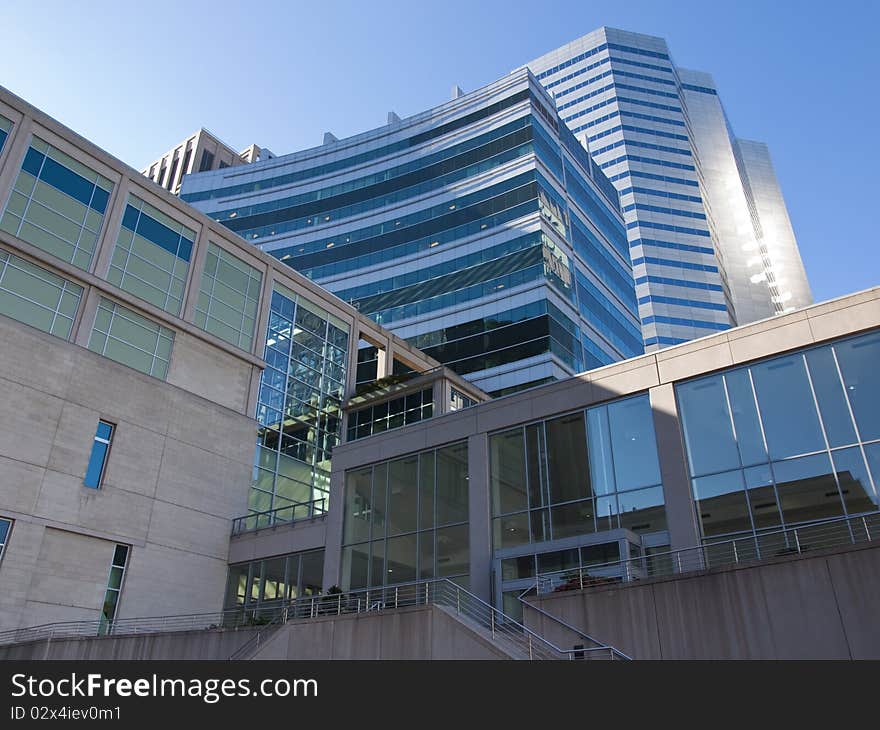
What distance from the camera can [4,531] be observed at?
26641 millimetres

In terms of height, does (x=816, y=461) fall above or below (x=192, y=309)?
below

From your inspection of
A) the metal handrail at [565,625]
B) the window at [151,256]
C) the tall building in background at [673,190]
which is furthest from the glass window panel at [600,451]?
the tall building in background at [673,190]

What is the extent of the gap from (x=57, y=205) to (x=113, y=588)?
1695 cm

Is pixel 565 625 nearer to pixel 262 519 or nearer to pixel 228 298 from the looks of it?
pixel 262 519

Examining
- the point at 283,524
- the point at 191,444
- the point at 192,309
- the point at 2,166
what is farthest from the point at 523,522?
the point at 2,166

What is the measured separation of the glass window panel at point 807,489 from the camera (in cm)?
1791

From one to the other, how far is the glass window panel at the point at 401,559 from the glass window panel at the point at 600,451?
714 centimetres

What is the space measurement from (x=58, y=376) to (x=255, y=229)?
4825 cm

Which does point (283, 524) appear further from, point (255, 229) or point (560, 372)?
point (255, 229)

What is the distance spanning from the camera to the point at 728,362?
20703 mm

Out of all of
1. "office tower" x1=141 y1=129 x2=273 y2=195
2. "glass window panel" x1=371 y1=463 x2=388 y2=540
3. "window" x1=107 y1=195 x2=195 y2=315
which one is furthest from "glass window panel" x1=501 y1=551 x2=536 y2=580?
"office tower" x1=141 y1=129 x2=273 y2=195

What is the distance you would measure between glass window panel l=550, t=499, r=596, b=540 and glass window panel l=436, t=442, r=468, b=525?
3.48 metres

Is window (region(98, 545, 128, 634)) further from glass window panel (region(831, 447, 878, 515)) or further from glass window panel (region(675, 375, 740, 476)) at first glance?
glass window panel (region(831, 447, 878, 515))

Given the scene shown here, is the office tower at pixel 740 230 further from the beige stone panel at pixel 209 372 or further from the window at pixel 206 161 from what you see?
the beige stone panel at pixel 209 372
